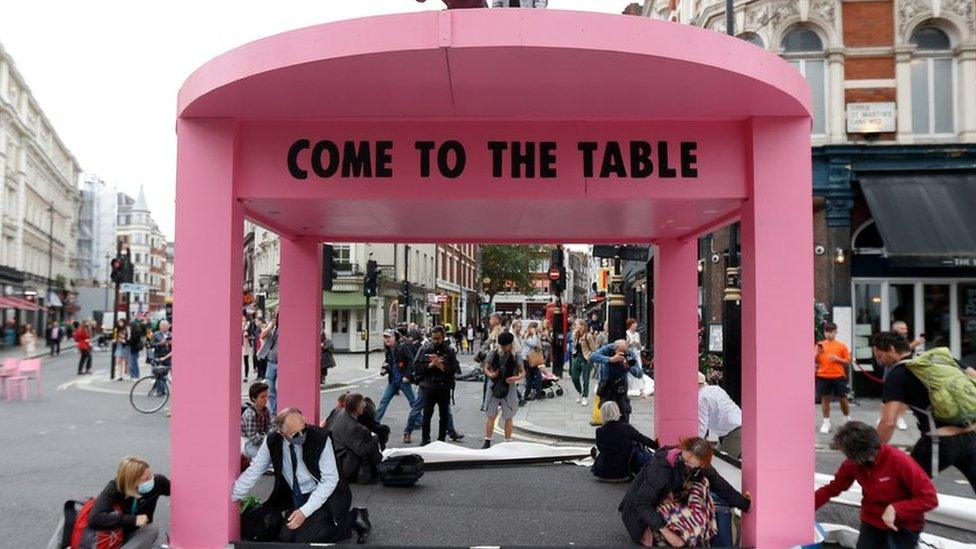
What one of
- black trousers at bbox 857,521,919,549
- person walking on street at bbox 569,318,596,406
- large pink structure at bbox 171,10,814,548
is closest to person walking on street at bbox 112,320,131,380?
person walking on street at bbox 569,318,596,406

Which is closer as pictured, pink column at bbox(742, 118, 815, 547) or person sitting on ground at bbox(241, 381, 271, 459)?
pink column at bbox(742, 118, 815, 547)

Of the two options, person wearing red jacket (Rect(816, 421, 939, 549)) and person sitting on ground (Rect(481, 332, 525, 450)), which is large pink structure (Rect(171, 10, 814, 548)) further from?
person sitting on ground (Rect(481, 332, 525, 450))

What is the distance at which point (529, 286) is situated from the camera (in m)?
74.6

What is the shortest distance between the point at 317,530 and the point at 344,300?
3180cm

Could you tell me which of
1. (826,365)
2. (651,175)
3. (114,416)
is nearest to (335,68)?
(651,175)

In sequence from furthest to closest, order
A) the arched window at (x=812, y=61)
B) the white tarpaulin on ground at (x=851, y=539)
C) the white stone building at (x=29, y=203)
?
the white stone building at (x=29, y=203) → the arched window at (x=812, y=61) → the white tarpaulin on ground at (x=851, y=539)

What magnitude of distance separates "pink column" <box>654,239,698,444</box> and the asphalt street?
1294 mm

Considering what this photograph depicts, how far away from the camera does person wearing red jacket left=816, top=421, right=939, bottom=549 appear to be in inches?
168

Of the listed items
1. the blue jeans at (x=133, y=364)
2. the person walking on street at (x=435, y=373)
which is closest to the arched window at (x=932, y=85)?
the person walking on street at (x=435, y=373)

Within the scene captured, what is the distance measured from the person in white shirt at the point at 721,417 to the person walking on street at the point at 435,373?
374 centimetres

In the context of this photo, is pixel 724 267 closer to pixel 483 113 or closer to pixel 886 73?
pixel 886 73

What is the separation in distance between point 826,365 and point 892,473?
787 cm

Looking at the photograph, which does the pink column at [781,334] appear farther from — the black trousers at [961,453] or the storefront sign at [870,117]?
the storefront sign at [870,117]

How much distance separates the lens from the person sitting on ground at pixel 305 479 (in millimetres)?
5328
